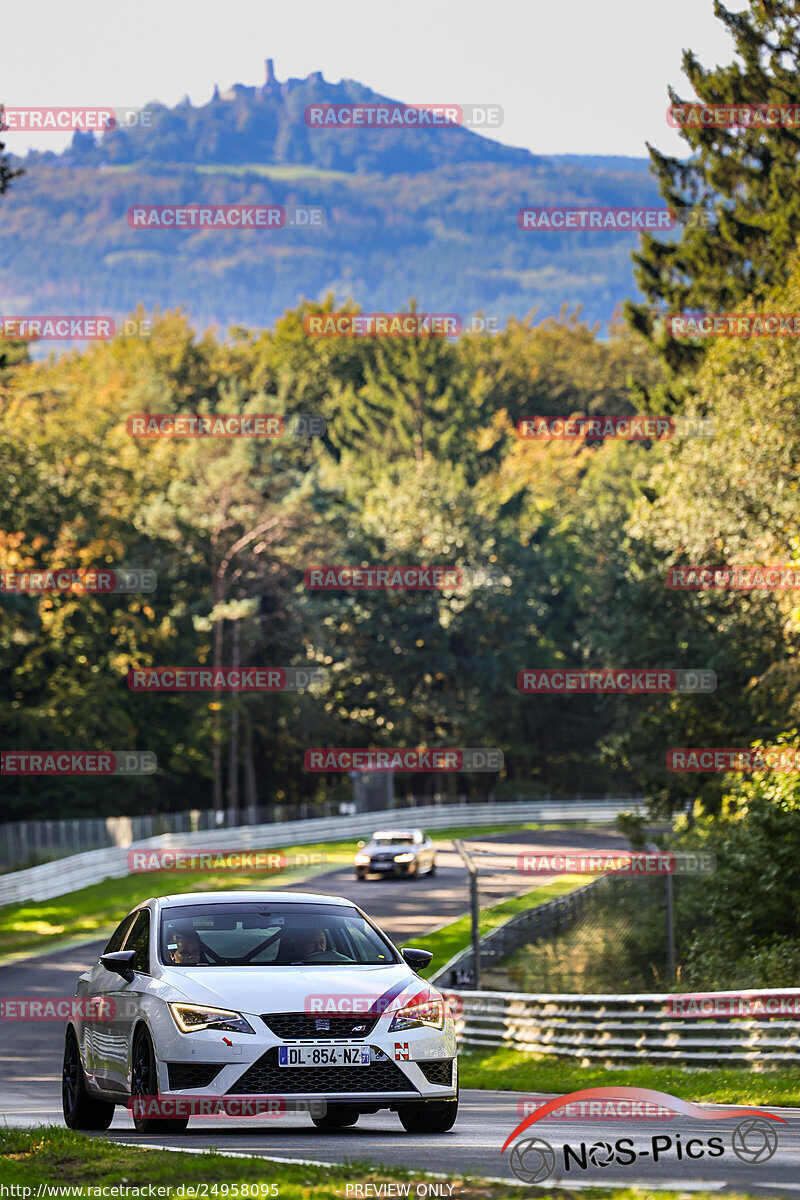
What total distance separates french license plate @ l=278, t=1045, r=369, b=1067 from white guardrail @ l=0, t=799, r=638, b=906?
3499 cm

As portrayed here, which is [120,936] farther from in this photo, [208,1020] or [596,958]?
Answer: [596,958]

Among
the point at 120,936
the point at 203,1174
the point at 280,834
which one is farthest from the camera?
the point at 280,834

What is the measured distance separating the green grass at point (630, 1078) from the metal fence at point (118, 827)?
28.7m

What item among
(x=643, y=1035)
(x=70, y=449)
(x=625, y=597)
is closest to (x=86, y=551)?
(x=70, y=449)

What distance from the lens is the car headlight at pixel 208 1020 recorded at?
9.08m

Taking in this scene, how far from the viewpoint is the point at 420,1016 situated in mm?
9484

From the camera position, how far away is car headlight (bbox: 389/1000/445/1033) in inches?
367

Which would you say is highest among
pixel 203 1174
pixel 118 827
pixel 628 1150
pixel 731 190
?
pixel 731 190

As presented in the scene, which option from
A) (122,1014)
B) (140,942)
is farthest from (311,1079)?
(140,942)

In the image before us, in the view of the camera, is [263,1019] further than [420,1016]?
No

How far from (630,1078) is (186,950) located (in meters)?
8.81

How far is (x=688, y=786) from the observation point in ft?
125

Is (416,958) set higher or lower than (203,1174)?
higher

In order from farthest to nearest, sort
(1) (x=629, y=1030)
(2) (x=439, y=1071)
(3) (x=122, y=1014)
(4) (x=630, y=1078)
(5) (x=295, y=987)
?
(1) (x=629, y=1030) < (4) (x=630, y=1078) < (3) (x=122, y=1014) < (2) (x=439, y=1071) < (5) (x=295, y=987)
